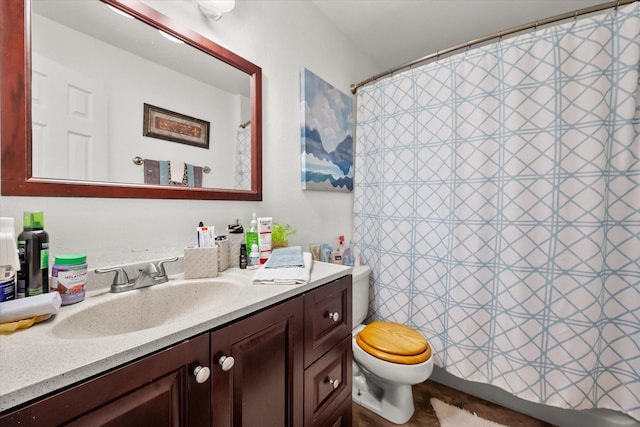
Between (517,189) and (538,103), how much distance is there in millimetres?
415

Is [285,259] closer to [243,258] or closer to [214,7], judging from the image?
[243,258]

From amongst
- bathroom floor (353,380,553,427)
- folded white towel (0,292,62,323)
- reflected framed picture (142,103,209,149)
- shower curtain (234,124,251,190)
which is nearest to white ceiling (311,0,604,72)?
shower curtain (234,124,251,190)

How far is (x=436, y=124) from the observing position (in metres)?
1.48

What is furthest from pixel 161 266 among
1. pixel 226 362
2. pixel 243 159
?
pixel 243 159

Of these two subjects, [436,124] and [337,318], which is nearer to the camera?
[337,318]

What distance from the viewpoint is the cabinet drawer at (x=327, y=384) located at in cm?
85

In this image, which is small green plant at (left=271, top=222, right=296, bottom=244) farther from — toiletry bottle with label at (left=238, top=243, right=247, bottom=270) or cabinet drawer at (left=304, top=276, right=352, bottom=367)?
cabinet drawer at (left=304, top=276, right=352, bottom=367)

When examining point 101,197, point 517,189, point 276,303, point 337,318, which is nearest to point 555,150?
point 517,189

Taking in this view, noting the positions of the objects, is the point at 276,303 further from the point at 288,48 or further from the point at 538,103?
the point at 538,103

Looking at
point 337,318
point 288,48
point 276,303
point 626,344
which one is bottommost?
point 626,344

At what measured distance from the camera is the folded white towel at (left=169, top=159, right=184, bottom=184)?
3.17ft

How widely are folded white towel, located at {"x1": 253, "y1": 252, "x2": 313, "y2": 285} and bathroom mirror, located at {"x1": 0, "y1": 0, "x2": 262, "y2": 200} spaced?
42cm

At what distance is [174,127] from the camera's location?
98 centimetres

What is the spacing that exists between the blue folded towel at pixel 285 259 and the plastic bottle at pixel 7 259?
24.4 inches
